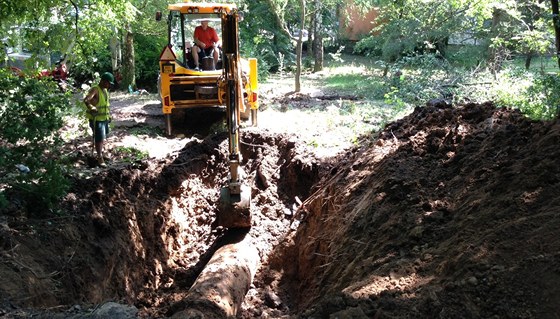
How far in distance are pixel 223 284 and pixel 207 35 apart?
6.94m

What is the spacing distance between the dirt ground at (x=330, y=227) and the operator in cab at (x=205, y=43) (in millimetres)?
2148

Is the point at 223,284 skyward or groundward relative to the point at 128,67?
groundward

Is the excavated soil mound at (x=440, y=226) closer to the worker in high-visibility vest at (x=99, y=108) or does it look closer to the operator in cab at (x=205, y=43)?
the worker in high-visibility vest at (x=99, y=108)

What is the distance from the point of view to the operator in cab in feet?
38.0

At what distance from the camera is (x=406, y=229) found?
517cm

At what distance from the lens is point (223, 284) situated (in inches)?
251

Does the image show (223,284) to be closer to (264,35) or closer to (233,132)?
(233,132)

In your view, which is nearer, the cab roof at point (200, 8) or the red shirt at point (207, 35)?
the cab roof at point (200, 8)

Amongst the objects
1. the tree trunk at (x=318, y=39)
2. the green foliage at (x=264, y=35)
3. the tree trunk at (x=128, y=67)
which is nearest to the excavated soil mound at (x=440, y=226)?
the tree trunk at (x=128, y=67)

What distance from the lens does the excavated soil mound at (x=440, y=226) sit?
3592mm

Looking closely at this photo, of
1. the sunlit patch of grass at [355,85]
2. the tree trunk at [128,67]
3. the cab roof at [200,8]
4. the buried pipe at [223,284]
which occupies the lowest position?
the buried pipe at [223,284]


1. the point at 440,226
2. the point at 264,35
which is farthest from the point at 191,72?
the point at 264,35

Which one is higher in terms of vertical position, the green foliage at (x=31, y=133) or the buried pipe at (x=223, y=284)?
the green foliage at (x=31, y=133)

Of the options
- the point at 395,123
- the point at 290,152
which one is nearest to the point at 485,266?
the point at 395,123
